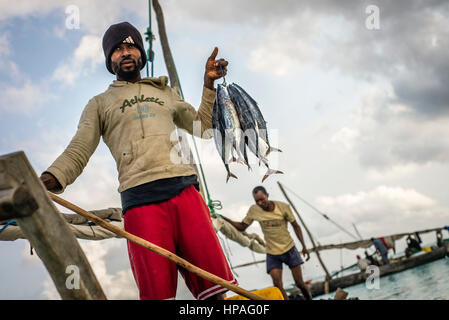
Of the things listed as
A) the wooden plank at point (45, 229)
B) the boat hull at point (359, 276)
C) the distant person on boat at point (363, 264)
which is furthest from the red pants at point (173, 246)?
the distant person on boat at point (363, 264)

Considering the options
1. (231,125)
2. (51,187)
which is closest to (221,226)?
(231,125)

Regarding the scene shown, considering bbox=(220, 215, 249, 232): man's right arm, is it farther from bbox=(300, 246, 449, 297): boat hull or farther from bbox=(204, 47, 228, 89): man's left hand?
bbox=(300, 246, 449, 297): boat hull

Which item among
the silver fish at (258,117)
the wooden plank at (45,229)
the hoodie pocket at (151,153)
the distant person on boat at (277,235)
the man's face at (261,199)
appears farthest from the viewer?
the man's face at (261,199)

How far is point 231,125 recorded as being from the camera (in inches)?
95.5

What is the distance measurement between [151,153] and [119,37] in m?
0.99

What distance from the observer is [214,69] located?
2.53 m

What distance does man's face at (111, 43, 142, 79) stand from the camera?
2.51 m

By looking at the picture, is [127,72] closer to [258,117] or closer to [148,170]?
[148,170]

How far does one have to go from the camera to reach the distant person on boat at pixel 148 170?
2.02m

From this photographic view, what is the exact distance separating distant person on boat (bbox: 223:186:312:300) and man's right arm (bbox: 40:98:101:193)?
457cm

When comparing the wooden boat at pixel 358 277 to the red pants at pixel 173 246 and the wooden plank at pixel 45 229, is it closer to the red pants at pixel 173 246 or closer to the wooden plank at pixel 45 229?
the red pants at pixel 173 246

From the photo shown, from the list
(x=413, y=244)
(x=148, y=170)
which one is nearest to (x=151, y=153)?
(x=148, y=170)

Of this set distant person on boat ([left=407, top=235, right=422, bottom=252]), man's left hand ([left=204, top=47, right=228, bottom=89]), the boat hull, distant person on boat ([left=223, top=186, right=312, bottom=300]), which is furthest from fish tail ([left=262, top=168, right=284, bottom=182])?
distant person on boat ([left=407, top=235, right=422, bottom=252])
